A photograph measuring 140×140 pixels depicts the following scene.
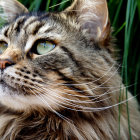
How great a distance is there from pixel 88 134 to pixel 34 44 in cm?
55

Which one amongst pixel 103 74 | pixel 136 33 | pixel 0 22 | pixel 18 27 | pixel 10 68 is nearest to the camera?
pixel 10 68

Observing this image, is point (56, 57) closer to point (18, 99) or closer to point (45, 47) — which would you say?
point (45, 47)

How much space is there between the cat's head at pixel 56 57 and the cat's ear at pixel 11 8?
0.20 meters

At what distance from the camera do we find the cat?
112 cm

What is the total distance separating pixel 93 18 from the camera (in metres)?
1.32

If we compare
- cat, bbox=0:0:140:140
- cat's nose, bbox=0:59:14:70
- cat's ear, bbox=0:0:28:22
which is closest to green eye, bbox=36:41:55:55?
cat, bbox=0:0:140:140

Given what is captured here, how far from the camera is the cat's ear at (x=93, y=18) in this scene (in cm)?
125

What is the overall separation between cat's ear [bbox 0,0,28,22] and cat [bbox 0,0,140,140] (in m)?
0.29

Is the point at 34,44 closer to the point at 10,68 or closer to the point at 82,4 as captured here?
the point at 10,68

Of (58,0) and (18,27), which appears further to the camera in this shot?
(58,0)

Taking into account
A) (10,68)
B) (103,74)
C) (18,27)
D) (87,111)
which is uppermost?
(18,27)

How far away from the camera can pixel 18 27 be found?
4.55 feet

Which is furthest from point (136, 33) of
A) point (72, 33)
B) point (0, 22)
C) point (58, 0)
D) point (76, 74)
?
point (0, 22)

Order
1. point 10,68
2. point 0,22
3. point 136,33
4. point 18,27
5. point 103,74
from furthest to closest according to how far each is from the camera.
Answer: point 136,33
point 0,22
point 18,27
point 103,74
point 10,68
